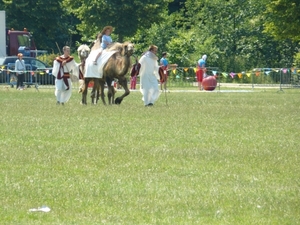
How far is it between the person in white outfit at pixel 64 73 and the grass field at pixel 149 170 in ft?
27.6

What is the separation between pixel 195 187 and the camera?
12023mm

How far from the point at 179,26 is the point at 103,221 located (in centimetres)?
6497

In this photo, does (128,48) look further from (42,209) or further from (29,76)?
(29,76)

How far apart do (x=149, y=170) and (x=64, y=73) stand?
19251mm

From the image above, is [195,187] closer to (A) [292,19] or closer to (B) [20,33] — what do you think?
(A) [292,19]

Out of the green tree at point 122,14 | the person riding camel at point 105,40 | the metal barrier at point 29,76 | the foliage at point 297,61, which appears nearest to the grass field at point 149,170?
the person riding camel at point 105,40

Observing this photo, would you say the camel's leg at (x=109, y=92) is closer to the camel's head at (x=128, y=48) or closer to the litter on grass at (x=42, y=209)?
the camel's head at (x=128, y=48)

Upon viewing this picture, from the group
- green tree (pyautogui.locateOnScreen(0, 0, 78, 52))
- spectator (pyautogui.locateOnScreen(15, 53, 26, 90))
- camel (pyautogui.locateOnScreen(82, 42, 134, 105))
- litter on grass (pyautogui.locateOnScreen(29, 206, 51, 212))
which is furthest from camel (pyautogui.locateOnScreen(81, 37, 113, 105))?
green tree (pyautogui.locateOnScreen(0, 0, 78, 52))

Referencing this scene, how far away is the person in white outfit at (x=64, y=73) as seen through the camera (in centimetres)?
3225

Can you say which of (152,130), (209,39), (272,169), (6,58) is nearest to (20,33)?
(6,58)

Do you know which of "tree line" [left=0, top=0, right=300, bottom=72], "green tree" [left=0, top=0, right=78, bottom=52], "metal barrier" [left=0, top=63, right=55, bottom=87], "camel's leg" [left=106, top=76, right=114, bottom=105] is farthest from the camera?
"green tree" [left=0, top=0, right=78, bottom=52]

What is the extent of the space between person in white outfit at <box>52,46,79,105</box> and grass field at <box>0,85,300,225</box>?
8398mm

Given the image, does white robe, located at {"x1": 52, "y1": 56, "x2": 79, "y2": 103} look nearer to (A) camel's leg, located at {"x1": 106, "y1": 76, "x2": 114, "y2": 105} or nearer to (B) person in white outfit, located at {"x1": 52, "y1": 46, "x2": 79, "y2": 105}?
(B) person in white outfit, located at {"x1": 52, "y1": 46, "x2": 79, "y2": 105}

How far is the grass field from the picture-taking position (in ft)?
34.0
